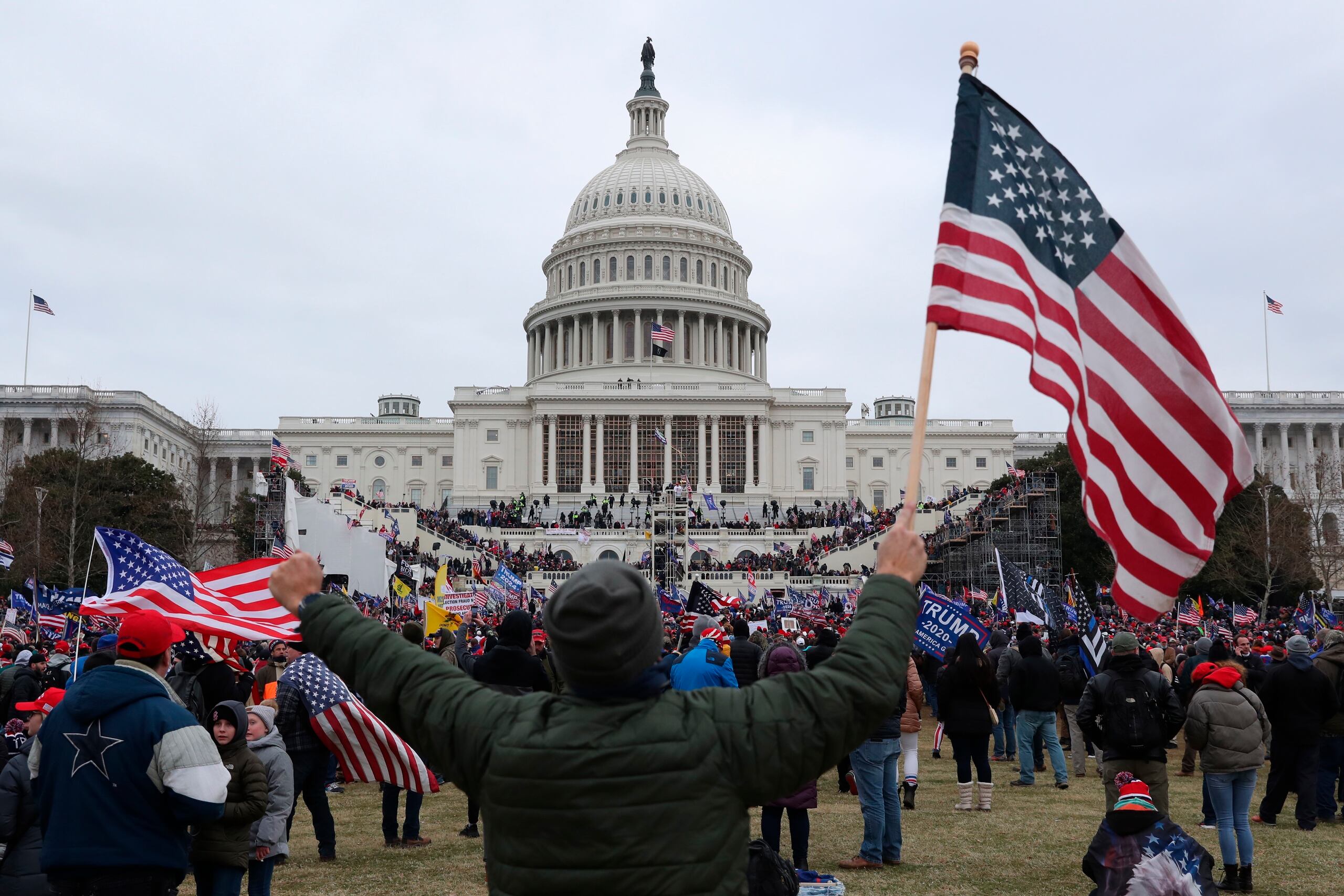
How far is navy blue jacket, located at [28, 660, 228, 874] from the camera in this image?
541cm

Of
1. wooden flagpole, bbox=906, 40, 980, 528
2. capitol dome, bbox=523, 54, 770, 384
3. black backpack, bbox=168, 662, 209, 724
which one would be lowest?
black backpack, bbox=168, 662, 209, 724

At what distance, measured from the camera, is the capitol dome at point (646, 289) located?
96875 millimetres

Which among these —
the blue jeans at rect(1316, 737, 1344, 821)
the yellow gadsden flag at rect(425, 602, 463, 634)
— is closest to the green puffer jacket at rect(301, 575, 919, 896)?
the blue jeans at rect(1316, 737, 1344, 821)

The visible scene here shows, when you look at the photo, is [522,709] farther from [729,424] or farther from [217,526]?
[729,424]

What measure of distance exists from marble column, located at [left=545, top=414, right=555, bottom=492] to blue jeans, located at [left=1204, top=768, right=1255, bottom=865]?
2978 inches

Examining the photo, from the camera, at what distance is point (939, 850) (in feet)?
37.2

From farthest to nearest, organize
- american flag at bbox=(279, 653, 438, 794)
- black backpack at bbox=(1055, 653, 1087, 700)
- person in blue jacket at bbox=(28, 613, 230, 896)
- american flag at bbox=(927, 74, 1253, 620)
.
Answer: black backpack at bbox=(1055, 653, 1087, 700) → american flag at bbox=(279, 653, 438, 794) → person in blue jacket at bbox=(28, 613, 230, 896) → american flag at bbox=(927, 74, 1253, 620)

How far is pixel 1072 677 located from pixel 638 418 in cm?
6975

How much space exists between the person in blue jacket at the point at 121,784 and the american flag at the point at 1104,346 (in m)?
3.96

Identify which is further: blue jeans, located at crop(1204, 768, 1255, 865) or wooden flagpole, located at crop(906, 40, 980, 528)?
blue jeans, located at crop(1204, 768, 1255, 865)

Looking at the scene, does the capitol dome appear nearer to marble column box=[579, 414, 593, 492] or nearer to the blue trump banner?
marble column box=[579, 414, 593, 492]

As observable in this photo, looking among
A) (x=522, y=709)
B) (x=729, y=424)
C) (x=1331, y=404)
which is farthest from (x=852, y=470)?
(x=522, y=709)

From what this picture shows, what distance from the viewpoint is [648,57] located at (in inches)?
4783

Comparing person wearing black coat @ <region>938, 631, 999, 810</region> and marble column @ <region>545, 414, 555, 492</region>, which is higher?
marble column @ <region>545, 414, 555, 492</region>
